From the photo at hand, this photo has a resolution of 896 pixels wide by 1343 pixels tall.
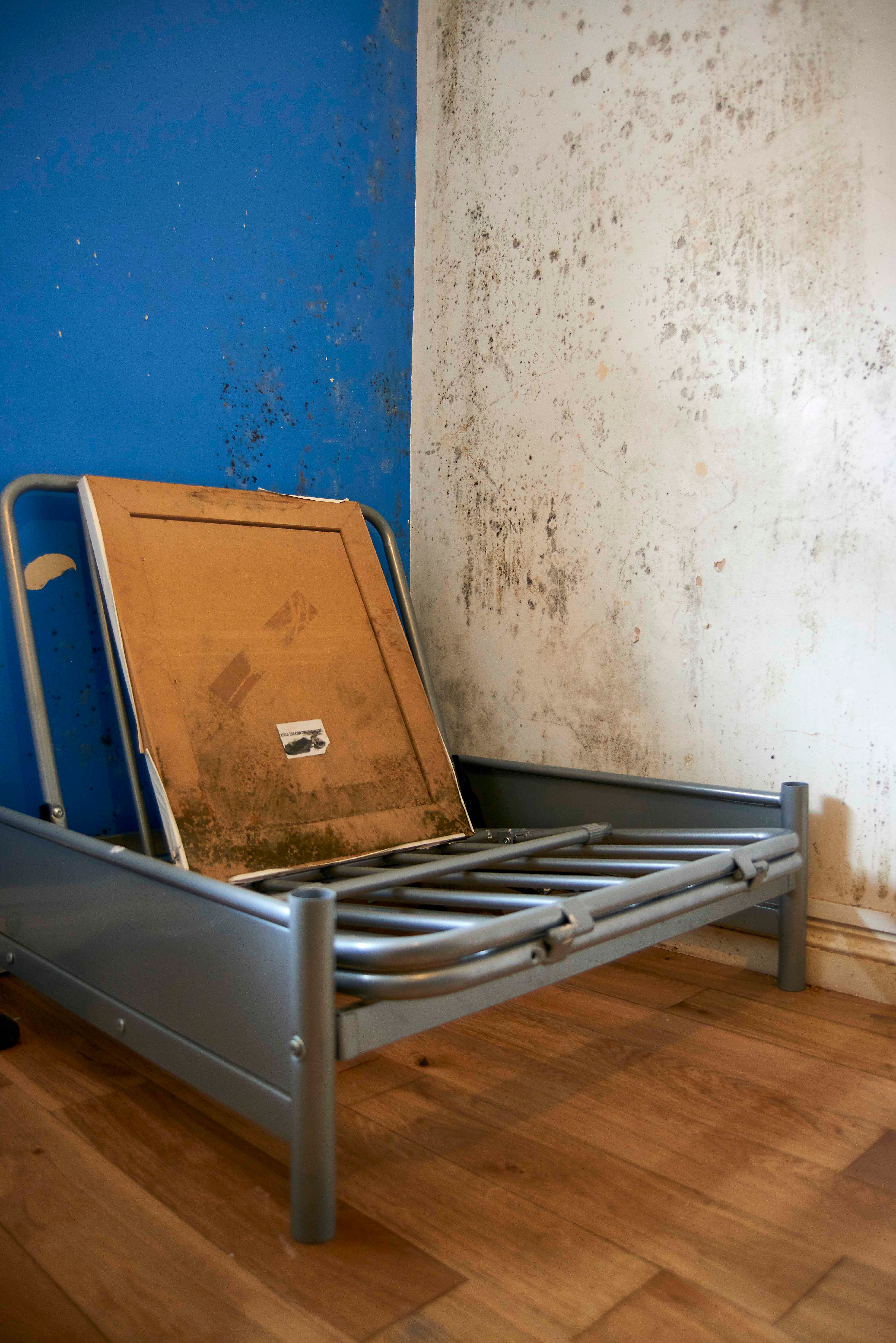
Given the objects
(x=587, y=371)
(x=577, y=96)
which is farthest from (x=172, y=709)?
(x=577, y=96)

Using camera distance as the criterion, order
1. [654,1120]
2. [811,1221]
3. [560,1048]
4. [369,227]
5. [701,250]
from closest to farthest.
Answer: [811,1221], [654,1120], [560,1048], [701,250], [369,227]

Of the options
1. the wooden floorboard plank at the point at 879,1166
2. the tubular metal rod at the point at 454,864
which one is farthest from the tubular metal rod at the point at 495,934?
the wooden floorboard plank at the point at 879,1166

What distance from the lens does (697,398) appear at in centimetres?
174

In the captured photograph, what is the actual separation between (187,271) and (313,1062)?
1.58m

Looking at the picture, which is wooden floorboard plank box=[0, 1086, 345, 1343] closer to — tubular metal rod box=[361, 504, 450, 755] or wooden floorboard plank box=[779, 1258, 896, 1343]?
wooden floorboard plank box=[779, 1258, 896, 1343]

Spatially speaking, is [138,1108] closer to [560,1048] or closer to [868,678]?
[560,1048]

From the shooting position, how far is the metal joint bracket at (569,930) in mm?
1025

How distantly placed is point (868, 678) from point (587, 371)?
85 centimetres

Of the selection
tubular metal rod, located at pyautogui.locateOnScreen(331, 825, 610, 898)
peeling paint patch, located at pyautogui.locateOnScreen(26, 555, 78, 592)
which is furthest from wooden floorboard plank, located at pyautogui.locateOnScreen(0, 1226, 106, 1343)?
peeling paint patch, located at pyautogui.locateOnScreen(26, 555, 78, 592)

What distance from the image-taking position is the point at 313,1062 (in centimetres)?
87

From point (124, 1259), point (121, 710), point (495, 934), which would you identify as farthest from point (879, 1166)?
point (121, 710)

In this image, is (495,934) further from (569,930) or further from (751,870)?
(751,870)

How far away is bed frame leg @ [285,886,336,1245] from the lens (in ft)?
2.83

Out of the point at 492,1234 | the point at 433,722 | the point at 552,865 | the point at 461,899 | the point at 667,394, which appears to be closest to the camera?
the point at 492,1234
